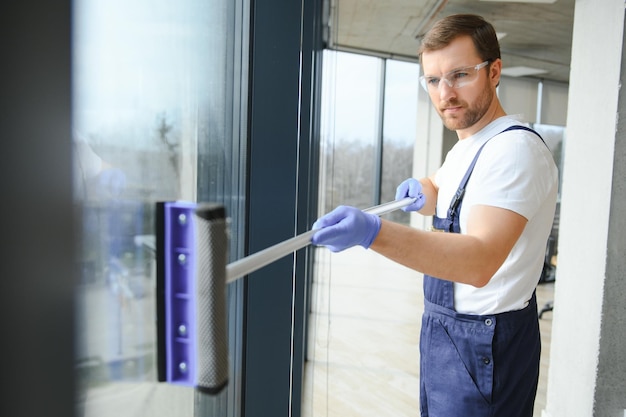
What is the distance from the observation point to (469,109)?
4.48 ft

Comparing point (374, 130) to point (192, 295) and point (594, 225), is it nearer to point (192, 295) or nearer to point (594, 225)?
point (594, 225)

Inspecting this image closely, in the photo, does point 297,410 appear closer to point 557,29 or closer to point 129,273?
point 129,273

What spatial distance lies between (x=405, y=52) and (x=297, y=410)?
5.49 meters

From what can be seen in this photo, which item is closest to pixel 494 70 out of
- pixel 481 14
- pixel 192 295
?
pixel 192 295

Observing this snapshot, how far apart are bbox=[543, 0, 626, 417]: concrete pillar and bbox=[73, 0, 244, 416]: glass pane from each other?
1731 millimetres

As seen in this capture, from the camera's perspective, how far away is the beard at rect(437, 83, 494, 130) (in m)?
1.36

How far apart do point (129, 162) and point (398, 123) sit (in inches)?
243

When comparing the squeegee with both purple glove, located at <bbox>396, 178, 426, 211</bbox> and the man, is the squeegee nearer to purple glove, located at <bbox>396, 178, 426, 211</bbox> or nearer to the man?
the man

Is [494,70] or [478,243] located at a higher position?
[494,70]

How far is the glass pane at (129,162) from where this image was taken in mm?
518

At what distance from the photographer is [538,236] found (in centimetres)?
125

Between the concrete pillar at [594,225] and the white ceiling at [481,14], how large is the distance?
6.18 feet

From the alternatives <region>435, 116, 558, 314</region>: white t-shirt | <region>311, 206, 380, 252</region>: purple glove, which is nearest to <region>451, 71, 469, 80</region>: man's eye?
<region>435, 116, 558, 314</region>: white t-shirt

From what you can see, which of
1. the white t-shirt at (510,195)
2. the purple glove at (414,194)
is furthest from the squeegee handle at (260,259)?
the purple glove at (414,194)
